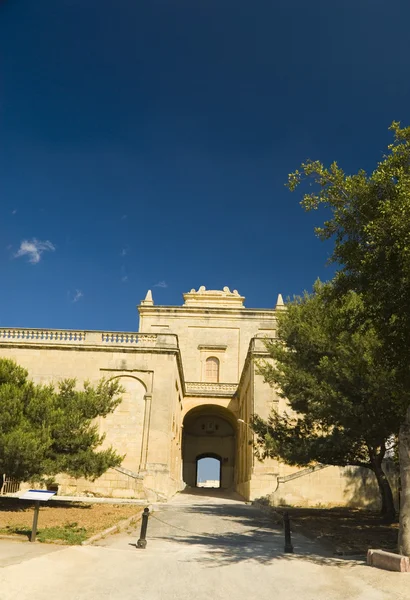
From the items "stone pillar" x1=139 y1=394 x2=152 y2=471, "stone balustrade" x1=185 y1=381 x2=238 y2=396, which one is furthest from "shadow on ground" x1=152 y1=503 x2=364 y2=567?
"stone balustrade" x1=185 y1=381 x2=238 y2=396

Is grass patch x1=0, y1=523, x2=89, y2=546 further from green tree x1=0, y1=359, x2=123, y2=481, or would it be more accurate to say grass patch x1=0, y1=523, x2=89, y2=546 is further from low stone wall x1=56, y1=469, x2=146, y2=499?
low stone wall x1=56, y1=469, x2=146, y2=499

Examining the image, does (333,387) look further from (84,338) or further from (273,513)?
(84,338)

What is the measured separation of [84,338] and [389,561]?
20932 mm

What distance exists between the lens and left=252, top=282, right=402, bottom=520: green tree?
12.2 metres

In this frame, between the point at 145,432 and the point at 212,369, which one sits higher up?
the point at 212,369

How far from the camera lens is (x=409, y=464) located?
8.13 metres

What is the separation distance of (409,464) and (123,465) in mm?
17950

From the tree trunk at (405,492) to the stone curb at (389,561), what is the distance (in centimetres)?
28

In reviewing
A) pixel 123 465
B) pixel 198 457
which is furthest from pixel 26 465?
pixel 198 457

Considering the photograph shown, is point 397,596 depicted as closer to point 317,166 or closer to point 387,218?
point 387,218

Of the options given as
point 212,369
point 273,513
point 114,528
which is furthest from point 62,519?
point 212,369

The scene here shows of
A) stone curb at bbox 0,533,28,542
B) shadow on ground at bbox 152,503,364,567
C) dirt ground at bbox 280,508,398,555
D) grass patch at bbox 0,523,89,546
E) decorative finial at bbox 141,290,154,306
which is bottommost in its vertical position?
shadow on ground at bbox 152,503,364,567

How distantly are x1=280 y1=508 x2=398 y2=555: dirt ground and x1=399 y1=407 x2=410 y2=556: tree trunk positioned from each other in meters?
1.82

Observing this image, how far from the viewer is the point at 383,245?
8.45 meters
